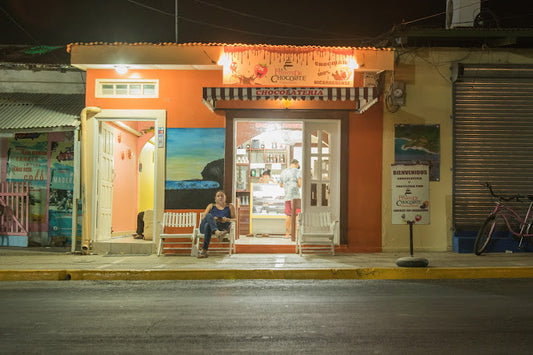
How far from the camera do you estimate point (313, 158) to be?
11.3 meters

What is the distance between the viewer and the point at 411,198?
8.95m

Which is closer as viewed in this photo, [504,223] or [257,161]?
[504,223]

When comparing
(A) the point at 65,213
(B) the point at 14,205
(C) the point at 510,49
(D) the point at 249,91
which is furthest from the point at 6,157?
(C) the point at 510,49

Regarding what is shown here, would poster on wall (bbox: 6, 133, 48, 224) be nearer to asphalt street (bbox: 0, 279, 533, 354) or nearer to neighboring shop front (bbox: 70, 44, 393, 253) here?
neighboring shop front (bbox: 70, 44, 393, 253)

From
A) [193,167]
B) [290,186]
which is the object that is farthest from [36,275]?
[290,186]

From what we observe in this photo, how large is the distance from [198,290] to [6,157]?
7506 millimetres

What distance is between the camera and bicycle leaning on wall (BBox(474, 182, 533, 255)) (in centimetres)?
1028

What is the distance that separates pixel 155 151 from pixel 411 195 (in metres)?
5.64

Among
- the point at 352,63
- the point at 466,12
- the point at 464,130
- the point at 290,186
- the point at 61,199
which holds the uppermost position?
the point at 466,12

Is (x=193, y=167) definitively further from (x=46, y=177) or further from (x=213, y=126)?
(x=46, y=177)

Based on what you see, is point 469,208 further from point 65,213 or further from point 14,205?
point 14,205

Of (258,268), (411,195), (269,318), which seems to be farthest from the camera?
(411,195)

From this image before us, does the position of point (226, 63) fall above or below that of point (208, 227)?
above

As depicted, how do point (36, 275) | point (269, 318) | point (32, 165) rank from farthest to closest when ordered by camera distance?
point (32, 165), point (36, 275), point (269, 318)
